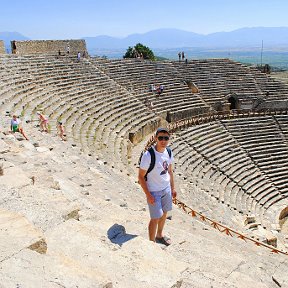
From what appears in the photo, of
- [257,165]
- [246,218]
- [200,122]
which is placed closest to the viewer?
[246,218]

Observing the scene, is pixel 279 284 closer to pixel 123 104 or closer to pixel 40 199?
pixel 40 199

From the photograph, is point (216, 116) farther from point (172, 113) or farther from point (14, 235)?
point (14, 235)

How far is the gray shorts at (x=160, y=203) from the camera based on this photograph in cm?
523

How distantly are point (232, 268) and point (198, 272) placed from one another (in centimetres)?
85

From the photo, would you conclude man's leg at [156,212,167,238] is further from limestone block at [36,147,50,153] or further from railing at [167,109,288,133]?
railing at [167,109,288,133]

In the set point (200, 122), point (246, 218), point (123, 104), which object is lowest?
point (246, 218)

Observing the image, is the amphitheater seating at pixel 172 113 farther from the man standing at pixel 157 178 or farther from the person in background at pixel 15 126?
the man standing at pixel 157 178

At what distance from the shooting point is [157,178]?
5.23 metres

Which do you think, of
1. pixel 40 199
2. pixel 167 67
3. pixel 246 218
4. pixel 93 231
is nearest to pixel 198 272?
pixel 93 231

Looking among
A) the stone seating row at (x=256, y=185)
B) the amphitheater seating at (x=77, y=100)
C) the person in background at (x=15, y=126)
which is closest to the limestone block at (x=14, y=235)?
the person in background at (x=15, y=126)

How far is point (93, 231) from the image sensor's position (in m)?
4.71

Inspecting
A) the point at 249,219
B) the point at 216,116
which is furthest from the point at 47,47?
the point at 249,219

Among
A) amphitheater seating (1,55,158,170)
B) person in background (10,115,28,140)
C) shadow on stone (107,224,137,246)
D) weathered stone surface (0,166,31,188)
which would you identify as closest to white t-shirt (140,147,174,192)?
shadow on stone (107,224,137,246)

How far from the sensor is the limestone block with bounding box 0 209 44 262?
10.9 ft
